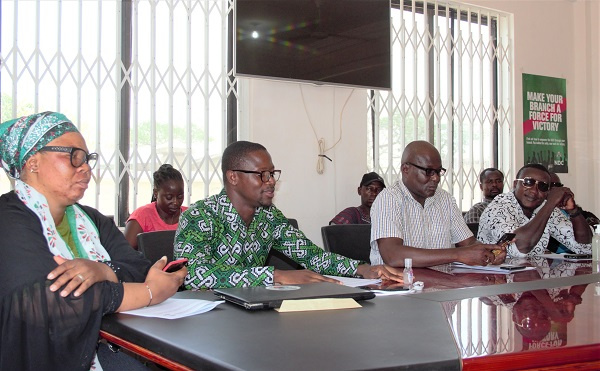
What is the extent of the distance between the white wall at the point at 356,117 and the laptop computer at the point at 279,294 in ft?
9.14

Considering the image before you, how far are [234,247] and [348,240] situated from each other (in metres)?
0.76

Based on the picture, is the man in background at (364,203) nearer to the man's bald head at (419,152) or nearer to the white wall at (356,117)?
the white wall at (356,117)

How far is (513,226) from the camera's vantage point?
3439 mm

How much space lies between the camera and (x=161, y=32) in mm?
4238

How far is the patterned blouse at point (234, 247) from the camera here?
2.14 m

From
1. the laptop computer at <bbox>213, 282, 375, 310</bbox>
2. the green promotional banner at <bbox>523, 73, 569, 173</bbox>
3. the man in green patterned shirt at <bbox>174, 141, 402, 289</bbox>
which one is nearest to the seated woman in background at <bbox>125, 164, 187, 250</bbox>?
the man in green patterned shirt at <bbox>174, 141, 402, 289</bbox>

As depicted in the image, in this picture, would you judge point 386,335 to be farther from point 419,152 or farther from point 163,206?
point 163,206

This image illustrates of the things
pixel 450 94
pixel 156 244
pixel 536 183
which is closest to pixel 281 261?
pixel 156 244

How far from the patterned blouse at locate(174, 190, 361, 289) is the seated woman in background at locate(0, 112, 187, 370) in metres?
0.28

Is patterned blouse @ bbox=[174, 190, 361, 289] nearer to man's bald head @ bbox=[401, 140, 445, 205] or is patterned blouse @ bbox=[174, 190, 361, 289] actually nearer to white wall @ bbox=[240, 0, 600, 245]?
man's bald head @ bbox=[401, 140, 445, 205]

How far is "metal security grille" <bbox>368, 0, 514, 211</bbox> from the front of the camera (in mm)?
5234

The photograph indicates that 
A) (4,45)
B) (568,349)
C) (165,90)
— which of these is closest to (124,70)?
(165,90)

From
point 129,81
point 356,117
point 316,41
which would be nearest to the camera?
point 129,81

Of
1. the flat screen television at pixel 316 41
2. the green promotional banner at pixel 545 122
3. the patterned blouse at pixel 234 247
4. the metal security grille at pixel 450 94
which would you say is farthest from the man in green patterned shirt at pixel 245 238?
the green promotional banner at pixel 545 122
